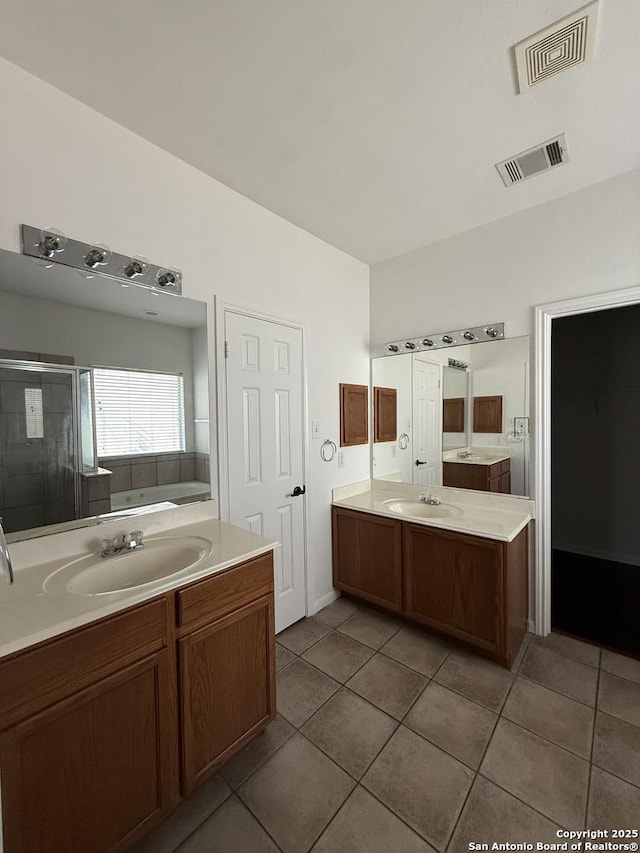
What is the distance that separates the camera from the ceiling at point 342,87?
1177 mm

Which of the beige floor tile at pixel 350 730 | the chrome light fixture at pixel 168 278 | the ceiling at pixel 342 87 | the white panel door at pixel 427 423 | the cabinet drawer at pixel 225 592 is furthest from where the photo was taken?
the white panel door at pixel 427 423

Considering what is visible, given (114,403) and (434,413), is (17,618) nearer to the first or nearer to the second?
(114,403)

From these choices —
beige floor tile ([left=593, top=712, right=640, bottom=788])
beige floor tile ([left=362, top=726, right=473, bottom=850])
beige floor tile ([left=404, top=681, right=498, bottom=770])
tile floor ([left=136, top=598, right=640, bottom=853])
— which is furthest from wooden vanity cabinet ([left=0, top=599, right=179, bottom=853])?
beige floor tile ([left=593, top=712, right=640, bottom=788])

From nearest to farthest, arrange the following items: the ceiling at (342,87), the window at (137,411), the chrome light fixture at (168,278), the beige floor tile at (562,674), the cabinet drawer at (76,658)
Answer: the cabinet drawer at (76,658), the ceiling at (342,87), the window at (137,411), the chrome light fixture at (168,278), the beige floor tile at (562,674)

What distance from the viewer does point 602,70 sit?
137cm

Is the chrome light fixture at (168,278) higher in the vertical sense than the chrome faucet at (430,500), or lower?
higher

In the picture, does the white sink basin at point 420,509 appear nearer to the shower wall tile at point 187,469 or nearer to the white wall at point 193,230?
the white wall at point 193,230

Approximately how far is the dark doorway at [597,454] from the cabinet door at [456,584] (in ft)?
4.24

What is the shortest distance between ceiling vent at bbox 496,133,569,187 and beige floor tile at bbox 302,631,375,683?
115 inches

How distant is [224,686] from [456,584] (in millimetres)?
1419

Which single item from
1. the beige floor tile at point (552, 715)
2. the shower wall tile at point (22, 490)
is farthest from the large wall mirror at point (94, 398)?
the beige floor tile at point (552, 715)

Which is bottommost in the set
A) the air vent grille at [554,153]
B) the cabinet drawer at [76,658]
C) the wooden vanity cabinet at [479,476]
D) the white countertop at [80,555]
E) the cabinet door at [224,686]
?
the cabinet door at [224,686]

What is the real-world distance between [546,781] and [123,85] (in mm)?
3243

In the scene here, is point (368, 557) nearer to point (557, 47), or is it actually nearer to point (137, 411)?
point (137, 411)
